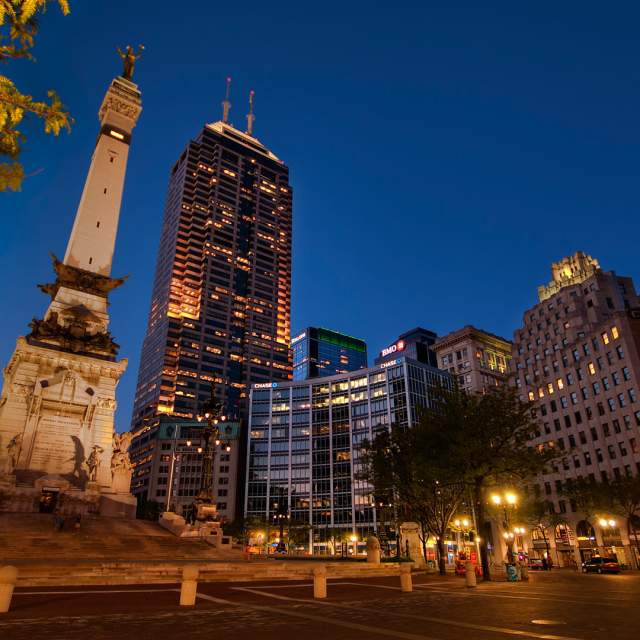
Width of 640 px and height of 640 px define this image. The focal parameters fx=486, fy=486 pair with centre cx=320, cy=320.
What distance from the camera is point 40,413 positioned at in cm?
3694

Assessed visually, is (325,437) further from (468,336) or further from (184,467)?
(468,336)

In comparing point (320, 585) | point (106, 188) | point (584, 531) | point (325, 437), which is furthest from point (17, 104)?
point (325, 437)

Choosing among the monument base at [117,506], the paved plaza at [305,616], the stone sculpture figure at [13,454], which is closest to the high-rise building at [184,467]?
the monument base at [117,506]

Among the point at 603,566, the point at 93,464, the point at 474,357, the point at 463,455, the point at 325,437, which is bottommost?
the point at 603,566

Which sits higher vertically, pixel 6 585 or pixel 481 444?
pixel 481 444

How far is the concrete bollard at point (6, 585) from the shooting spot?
447 inches

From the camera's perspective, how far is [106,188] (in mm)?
52156

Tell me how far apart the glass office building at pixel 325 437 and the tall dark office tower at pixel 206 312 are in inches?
1700

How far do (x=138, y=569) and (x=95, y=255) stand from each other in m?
35.5

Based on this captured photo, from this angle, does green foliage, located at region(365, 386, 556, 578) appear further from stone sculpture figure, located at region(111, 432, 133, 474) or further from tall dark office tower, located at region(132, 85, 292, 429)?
tall dark office tower, located at region(132, 85, 292, 429)

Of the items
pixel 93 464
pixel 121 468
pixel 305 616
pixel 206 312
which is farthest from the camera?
pixel 206 312

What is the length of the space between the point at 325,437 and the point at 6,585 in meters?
110

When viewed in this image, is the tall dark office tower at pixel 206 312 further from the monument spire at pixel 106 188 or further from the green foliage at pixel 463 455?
the green foliage at pixel 463 455

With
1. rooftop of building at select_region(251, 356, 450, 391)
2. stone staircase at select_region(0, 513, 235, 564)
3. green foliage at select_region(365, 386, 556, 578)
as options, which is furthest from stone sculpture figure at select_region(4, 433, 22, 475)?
rooftop of building at select_region(251, 356, 450, 391)
